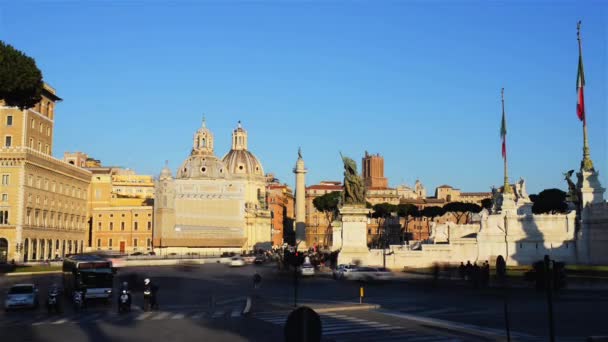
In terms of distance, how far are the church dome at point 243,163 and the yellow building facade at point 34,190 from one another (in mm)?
61941

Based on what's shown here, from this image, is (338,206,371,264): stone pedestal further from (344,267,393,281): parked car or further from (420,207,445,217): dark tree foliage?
(420,207,445,217): dark tree foliage

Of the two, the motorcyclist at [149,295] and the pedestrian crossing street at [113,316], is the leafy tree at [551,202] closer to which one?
the motorcyclist at [149,295]

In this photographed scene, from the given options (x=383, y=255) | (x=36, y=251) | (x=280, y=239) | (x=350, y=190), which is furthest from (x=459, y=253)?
(x=280, y=239)

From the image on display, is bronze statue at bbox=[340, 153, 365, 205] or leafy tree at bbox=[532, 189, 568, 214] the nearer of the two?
bronze statue at bbox=[340, 153, 365, 205]

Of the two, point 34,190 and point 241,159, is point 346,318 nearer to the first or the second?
point 34,190

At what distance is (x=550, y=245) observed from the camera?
5206cm

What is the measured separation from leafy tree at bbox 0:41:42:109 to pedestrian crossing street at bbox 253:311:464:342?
20.1 metres

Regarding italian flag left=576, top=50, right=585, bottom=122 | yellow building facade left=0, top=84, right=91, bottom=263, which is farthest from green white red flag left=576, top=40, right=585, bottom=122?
yellow building facade left=0, top=84, right=91, bottom=263

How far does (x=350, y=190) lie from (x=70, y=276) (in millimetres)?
22118

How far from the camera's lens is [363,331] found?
19703 mm

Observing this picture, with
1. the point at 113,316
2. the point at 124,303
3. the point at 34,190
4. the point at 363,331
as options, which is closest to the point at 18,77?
the point at 124,303

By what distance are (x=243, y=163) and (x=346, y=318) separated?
453 ft

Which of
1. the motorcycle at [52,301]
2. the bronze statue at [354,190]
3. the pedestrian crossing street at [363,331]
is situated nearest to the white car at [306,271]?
the bronze statue at [354,190]

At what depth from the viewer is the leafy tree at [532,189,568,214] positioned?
336 ft
